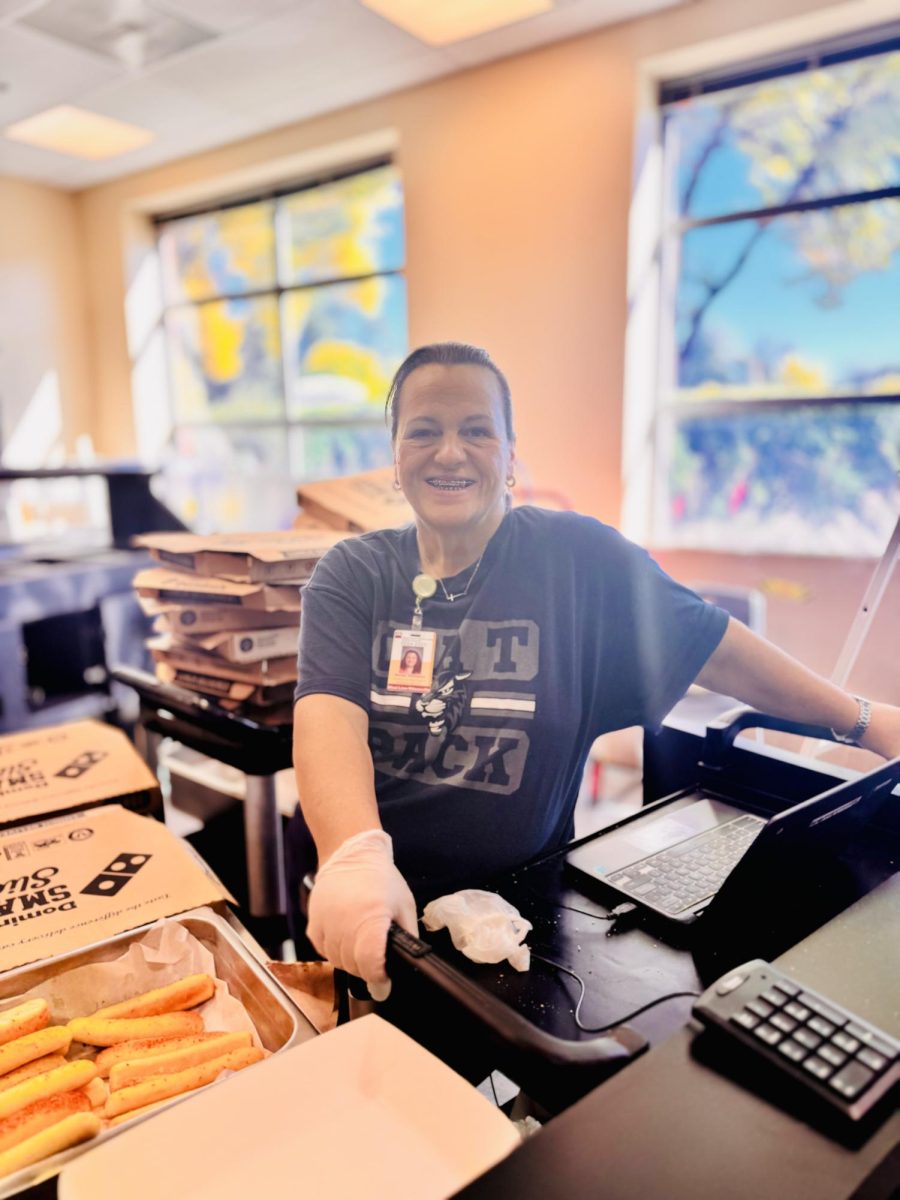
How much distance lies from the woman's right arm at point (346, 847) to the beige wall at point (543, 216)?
225 cm

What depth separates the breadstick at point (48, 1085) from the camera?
28.3 inches

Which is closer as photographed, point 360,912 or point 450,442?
point 360,912

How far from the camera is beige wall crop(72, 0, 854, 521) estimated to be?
3.12 metres

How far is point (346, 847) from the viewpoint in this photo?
918 mm

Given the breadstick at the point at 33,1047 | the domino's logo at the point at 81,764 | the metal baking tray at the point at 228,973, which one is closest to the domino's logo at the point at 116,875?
the metal baking tray at the point at 228,973

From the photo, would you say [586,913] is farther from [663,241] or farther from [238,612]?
[663,241]

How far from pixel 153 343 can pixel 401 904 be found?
5315mm

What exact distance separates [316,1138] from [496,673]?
65 cm

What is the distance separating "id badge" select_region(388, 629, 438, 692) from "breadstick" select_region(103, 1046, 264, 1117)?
49cm

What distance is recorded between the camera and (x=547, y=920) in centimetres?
83

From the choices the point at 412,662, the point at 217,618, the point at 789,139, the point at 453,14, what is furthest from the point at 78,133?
the point at 412,662

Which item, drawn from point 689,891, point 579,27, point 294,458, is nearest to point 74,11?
point 579,27

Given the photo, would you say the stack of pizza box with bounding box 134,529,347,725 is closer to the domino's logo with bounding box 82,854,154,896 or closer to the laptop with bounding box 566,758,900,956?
the domino's logo with bounding box 82,854,154,896

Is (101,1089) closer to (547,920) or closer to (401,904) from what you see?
(401,904)
